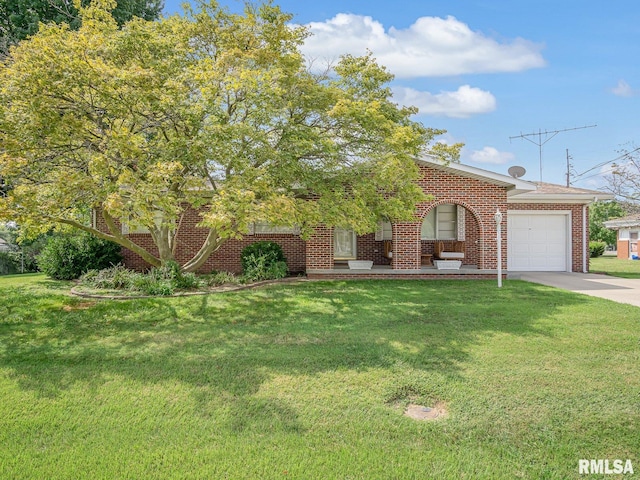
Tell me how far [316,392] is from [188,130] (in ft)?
22.0

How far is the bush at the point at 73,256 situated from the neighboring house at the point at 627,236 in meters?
30.0

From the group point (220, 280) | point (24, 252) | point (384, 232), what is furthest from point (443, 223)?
point (24, 252)

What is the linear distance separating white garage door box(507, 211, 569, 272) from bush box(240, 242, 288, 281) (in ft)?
29.0

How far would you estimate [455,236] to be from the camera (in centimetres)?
1589

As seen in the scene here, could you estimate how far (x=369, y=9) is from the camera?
510 inches

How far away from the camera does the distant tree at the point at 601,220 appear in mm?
33688

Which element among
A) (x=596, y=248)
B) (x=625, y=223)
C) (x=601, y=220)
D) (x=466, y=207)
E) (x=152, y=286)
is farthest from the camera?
(x=601, y=220)

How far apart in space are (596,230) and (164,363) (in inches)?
1516

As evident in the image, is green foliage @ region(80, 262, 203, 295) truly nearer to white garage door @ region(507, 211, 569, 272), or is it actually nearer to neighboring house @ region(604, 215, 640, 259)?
white garage door @ region(507, 211, 569, 272)

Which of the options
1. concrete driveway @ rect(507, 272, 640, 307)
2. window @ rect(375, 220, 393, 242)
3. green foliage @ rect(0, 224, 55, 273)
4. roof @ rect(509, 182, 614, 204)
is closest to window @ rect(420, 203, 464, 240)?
window @ rect(375, 220, 393, 242)

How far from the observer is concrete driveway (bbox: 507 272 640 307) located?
1016 cm

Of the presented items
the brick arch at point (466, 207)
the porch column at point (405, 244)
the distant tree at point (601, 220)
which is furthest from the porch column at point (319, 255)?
the distant tree at point (601, 220)

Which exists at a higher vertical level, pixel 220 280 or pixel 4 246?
pixel 4 246

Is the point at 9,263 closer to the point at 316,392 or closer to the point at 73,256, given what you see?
the point at 73,256
